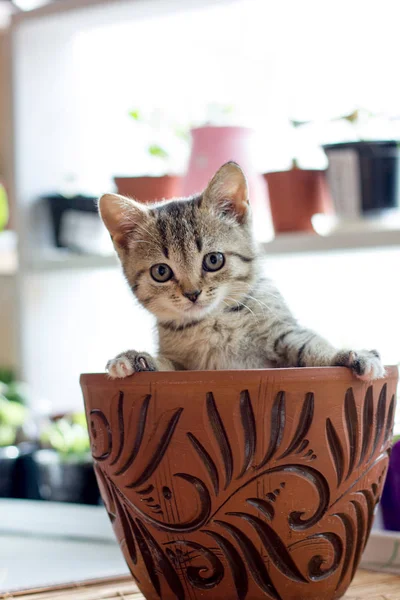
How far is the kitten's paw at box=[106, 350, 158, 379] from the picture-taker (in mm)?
872

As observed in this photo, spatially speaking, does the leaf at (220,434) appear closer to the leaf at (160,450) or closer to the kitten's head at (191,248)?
the leaf at (160,450)

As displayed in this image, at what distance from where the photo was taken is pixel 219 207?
3.63 ft

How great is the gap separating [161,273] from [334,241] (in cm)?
56

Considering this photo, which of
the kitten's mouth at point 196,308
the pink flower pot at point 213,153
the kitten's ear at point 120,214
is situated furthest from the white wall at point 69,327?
the kitten's mouth at point 196,308

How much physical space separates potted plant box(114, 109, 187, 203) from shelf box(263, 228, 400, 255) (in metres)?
0.34

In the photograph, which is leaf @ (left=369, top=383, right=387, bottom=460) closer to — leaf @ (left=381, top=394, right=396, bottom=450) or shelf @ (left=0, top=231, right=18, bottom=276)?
leaf @ (left=381, top=394, right=396, bottom=450)

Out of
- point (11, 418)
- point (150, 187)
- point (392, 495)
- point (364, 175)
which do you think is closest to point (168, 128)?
point (150, 187)

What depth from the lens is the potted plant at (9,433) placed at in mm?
1759

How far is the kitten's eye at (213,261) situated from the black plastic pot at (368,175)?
0.58 meters

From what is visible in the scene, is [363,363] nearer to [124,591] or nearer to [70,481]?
[124,591]

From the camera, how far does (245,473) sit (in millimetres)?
834

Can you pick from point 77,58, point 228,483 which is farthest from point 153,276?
point 77,58

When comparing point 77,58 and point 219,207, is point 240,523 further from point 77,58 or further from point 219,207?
point 77,58

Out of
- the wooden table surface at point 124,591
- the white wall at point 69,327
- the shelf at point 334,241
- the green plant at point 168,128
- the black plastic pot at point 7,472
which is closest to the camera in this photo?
the wooden table surface at point 124,591
